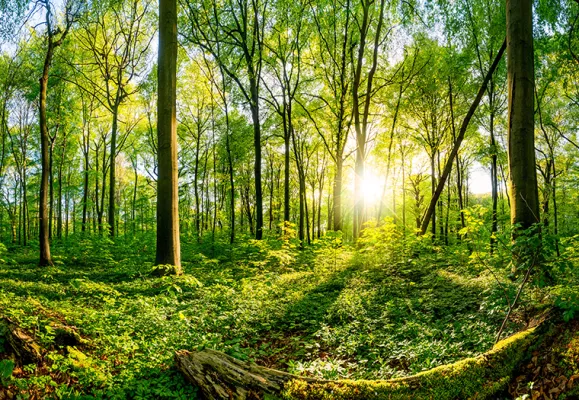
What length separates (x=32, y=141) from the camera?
2673 cm

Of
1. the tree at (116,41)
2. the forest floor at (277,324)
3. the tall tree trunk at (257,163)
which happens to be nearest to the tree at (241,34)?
the tall tree trunk at (257,163)

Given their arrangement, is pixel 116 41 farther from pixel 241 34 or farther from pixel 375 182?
pixel 375 182

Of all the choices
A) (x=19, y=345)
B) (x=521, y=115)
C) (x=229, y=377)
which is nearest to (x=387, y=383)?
(x=229, y=377)

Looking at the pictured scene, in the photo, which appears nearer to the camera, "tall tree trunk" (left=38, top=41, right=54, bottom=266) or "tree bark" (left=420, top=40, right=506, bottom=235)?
"tree bark" (left=420, top=40, right=506, bottom=235)

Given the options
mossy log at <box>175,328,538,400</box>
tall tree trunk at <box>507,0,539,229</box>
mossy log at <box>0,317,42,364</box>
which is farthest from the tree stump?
tall tree trunk at <box>507,0,539,229</box>

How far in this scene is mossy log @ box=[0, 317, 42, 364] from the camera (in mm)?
3182

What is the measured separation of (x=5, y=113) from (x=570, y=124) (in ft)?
138

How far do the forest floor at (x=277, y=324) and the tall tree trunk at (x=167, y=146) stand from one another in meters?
0.99

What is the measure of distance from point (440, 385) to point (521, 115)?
488cm

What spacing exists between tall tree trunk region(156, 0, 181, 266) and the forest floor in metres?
0.99

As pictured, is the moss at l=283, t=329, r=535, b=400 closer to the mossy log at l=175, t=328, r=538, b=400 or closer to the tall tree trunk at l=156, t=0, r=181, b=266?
the mossy log at l=175, t=328, r=538, b=400

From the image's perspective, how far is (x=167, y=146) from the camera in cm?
816

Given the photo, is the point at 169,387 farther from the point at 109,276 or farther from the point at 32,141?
the point at 32,141

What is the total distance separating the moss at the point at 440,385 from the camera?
2342mm
